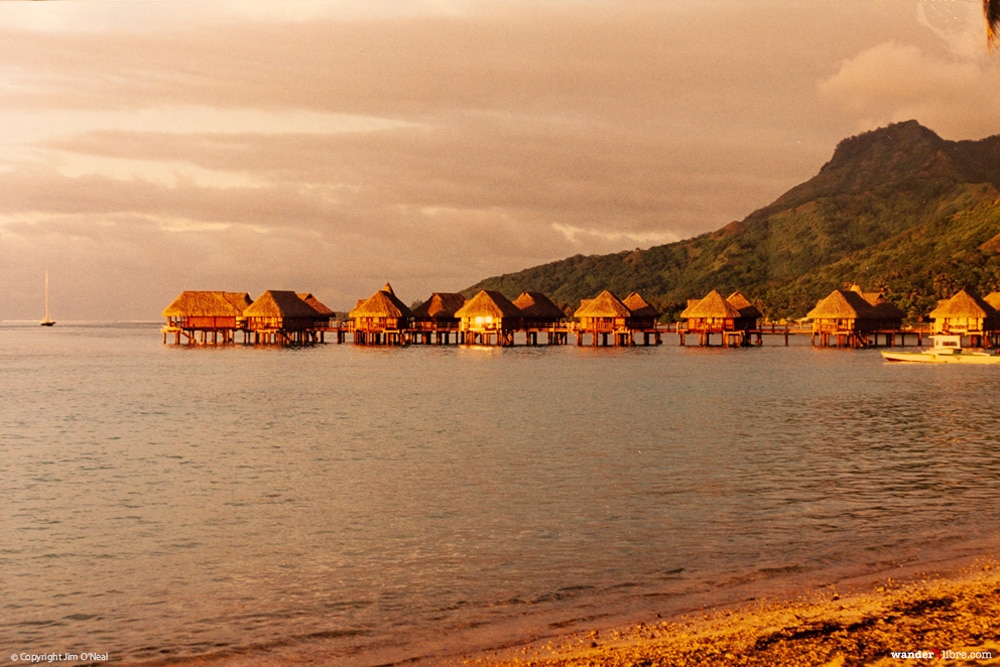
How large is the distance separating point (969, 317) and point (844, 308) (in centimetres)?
1061

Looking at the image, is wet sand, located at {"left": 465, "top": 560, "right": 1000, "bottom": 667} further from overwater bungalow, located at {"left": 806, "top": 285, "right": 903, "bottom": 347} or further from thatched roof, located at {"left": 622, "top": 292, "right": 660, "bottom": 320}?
thatched roof, located at {"left": 622, "top": 292, "right": 660, "bottom": 320}

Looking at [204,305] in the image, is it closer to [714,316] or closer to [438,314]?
[438,314]

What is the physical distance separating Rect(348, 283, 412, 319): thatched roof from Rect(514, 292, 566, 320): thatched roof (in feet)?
39.6

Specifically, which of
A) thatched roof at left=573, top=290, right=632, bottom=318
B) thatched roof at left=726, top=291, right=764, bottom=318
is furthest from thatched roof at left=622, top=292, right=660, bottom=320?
thatched roof at left=726, top=291, right=764, bottom=318

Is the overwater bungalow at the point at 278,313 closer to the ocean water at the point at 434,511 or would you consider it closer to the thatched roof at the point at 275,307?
the thatched roof at the point at 275,307

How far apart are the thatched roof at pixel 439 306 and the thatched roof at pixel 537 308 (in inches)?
338

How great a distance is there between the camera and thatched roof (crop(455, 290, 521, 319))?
8956cm

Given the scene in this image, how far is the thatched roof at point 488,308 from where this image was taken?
89.6 meters

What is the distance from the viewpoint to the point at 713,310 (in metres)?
90.6

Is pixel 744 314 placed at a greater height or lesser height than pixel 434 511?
greater

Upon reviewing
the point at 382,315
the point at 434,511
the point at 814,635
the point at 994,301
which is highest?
the point at 994,301

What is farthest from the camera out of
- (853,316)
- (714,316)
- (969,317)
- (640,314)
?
(640,314)

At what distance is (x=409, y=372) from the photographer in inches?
2377

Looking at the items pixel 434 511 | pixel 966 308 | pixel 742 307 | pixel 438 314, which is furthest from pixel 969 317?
pixel 434 511
